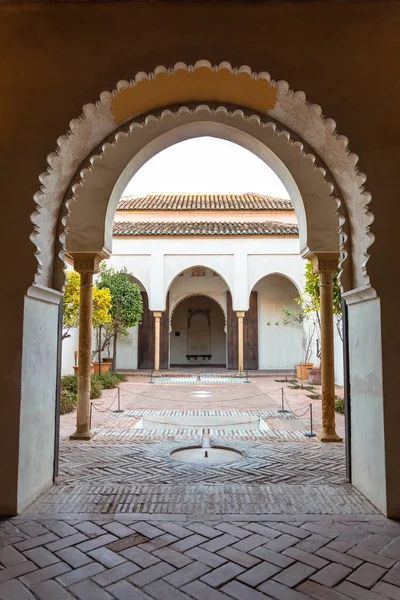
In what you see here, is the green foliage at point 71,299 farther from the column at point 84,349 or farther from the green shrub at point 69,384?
the column at point 84,349

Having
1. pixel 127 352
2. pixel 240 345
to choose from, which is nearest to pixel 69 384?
pixel 240 345

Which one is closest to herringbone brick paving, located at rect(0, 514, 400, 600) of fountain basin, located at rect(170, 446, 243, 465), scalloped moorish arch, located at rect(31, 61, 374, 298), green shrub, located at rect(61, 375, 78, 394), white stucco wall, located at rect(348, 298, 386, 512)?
white stucco wall, located at rect(348, 298, 386, 512)

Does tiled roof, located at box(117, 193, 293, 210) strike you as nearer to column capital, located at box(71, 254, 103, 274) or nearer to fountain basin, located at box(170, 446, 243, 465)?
column capital, located at box(71, 254, 103, 274)

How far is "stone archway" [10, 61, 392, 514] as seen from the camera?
4.15m

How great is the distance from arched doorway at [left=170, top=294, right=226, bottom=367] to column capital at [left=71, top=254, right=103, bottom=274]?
18623 mm

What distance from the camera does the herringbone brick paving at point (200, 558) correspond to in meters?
2.79

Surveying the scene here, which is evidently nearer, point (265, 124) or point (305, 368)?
point (265, 124)

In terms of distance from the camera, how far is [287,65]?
410 cm

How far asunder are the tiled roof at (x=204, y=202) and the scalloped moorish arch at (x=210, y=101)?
1722cm

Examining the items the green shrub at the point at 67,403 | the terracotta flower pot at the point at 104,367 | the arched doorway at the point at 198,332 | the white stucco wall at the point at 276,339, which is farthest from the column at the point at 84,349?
the arched doorway at the point at 198,332

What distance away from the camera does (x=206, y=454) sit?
20.4 ft

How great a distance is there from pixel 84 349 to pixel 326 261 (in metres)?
4.29

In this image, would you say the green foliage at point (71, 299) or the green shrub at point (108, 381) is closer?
the green foliage at point (71, 299)

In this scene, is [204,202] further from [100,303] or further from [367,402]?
[367,402]
